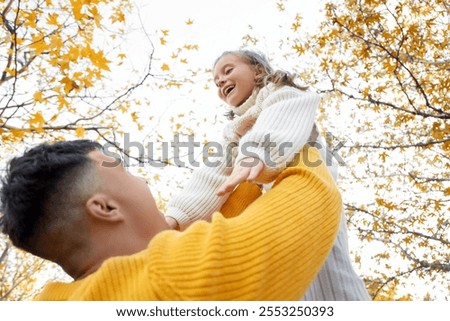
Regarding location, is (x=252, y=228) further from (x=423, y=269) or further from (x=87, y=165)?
(x=423, y=269)

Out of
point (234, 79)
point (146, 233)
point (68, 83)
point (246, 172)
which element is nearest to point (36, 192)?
point (146, 233)

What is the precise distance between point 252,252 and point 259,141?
1.75ft

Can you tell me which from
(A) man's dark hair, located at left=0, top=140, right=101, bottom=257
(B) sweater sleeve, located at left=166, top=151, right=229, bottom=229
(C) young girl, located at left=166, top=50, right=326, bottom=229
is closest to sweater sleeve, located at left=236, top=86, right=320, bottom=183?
(C) young girl, located at left=166, top=50, right=326, bottom=229

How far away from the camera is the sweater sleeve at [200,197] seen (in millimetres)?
1614

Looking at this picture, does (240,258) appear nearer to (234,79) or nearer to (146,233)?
(146,233)

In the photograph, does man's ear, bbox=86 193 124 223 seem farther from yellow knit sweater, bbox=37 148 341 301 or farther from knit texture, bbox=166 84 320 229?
knit texture, bbox=166 84 320 229

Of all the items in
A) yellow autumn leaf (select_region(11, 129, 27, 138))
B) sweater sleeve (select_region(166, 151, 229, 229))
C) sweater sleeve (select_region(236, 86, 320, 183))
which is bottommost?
sweater sleeve (select_region(166, 151, 229, 229))

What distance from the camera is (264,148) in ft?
4.23

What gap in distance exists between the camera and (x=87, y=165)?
1.29m

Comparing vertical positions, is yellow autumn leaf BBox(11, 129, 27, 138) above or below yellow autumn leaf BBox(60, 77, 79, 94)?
below

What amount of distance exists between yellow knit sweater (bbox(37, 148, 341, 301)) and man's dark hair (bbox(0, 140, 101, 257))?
25cm

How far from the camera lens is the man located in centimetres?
86

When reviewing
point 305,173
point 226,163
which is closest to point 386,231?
point 226,163

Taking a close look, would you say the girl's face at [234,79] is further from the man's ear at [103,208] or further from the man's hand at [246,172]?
the man's ear at [103,208]
